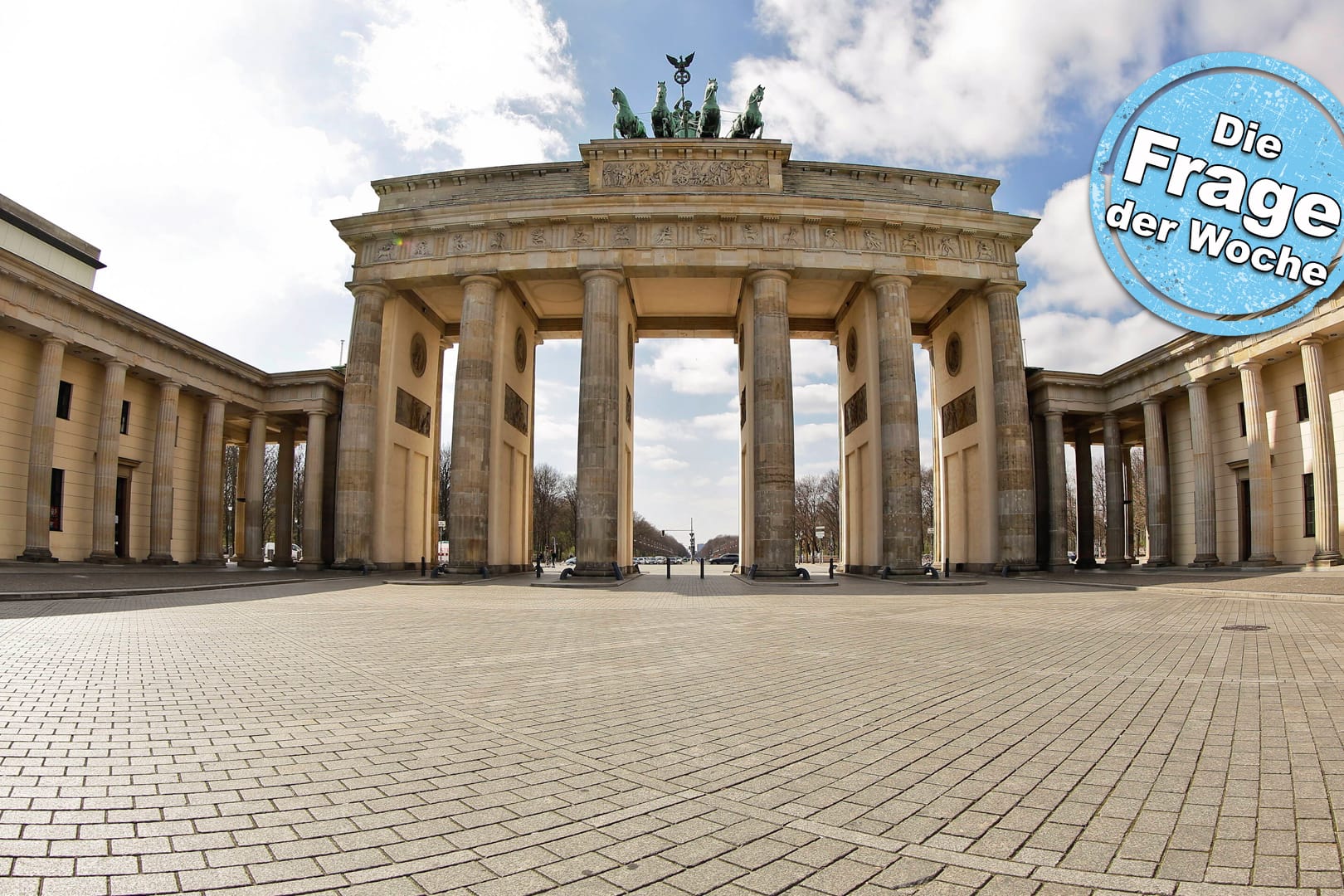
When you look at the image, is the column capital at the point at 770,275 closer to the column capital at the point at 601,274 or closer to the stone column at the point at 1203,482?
the column capital at the point at 601,274

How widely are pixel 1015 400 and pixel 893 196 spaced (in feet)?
36.3

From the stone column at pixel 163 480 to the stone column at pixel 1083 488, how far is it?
4570 cm

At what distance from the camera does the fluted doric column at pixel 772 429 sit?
2833 centimetres

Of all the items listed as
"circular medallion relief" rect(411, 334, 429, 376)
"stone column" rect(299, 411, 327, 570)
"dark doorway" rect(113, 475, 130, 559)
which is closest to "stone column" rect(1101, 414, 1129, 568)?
"circular medallion relief" rect(411, 334, 429, 376)

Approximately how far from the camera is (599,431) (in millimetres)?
28750

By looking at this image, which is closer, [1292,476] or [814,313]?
[1292,476]

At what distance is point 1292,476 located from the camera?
28.6 metres

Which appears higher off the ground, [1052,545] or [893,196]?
[893,196]

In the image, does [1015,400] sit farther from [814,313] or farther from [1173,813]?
[1173,813]

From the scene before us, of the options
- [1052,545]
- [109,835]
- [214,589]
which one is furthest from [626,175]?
[109,835]

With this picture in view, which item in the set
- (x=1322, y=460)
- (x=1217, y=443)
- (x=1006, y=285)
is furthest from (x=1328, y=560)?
(x=1006, y=285)

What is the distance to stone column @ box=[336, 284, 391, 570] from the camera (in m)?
31.1

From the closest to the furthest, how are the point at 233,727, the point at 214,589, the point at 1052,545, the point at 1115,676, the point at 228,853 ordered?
the point at 228,853
the point at 233,727
the point at 1115,676
the point at 214,589
the point at 1052,545

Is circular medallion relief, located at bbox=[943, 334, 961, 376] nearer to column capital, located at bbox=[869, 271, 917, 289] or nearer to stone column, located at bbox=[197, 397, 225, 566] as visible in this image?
column capital, located at bbox=[869, 271, 917, 289]
